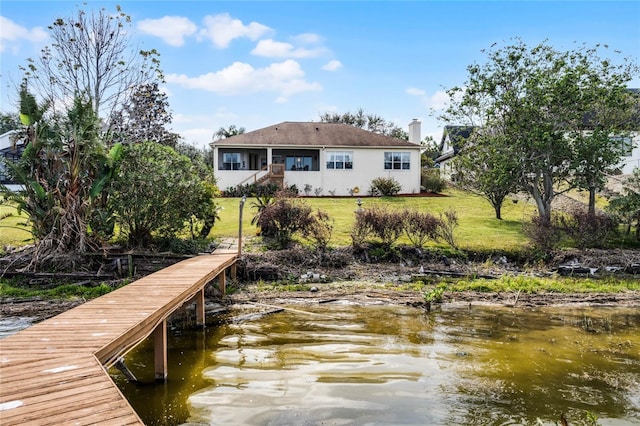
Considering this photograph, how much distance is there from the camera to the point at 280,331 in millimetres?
8906

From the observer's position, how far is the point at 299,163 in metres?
35.5

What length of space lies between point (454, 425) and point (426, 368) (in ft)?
5.80

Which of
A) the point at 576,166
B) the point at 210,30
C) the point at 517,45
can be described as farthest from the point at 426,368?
the point at 517,45

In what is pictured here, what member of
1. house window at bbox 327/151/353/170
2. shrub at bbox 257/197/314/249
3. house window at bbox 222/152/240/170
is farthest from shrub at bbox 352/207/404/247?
house window at bbox 222/152/240/170

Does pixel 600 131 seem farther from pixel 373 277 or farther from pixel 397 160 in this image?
pixel 397 160

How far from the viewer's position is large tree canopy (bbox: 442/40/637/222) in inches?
703

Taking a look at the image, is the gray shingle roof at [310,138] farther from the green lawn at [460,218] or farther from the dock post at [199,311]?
the dock post at [199,311]

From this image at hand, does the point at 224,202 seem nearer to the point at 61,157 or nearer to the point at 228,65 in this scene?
the point at 228,65

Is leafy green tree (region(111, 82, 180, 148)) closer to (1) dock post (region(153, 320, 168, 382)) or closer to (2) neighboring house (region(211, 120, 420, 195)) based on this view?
(2) neighboring house (region(211, 120, 420, 195))

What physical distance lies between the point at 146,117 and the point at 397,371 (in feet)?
85.3

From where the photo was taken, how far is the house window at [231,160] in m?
34.2

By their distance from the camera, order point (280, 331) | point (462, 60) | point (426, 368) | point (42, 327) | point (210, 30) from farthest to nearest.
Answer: point (462, 60) < point (210, 30) < point (280, 331) < point (426, 368) < point (42, 327)

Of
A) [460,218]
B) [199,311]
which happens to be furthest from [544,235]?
[199,311]

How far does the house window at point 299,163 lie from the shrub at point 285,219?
770 inches
